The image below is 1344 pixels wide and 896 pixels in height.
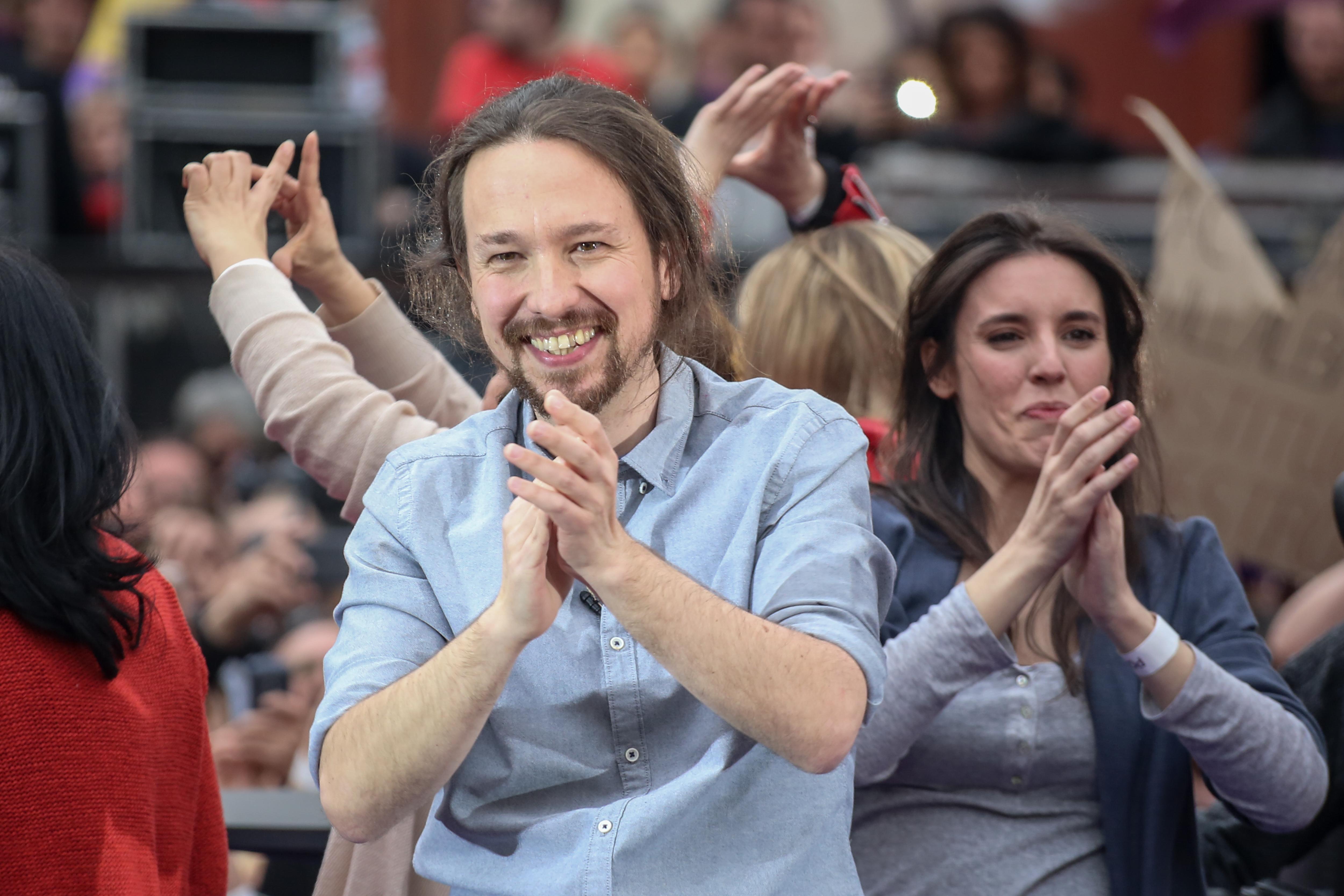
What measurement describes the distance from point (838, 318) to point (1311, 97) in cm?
436

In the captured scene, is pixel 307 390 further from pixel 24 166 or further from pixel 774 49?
pixel 24 166

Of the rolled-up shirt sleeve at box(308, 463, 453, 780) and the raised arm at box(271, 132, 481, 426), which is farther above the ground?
the raised arm at box(271, 132, 481, 426)

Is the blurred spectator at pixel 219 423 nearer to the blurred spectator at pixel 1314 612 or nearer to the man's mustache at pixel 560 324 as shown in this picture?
the blurred spectator at pixel 1314 612

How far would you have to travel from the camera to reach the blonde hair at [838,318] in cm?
223

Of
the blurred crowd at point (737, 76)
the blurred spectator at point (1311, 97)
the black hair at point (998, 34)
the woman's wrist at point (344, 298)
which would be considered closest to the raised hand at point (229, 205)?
the woman's wrist at point (344, 298)

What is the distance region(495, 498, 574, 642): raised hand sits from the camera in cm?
132

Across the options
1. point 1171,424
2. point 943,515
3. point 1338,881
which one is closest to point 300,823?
point 943,515

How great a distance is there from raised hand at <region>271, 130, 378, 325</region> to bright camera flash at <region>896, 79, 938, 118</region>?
79 centimetres

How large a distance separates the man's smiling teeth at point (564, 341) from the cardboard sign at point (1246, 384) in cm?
147

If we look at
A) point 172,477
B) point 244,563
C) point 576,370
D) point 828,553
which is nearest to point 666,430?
point 576,370

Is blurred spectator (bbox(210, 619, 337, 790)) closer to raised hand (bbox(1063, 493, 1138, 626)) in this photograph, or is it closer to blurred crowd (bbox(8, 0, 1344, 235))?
raised hand (bbox(1063, 493, 1138, 626))

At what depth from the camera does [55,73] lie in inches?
240

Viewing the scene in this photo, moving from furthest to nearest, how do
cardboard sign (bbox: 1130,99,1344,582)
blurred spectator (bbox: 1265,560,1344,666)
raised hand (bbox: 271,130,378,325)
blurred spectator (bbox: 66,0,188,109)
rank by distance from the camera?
blurred spectator (bbox: 66,0,188,109) < cardboard sign (bbox: 1130,99,1344,582) < blurred spectator (bbox: 1265,560,1344,666) < raised hand (bbox: 271,130,378,325)

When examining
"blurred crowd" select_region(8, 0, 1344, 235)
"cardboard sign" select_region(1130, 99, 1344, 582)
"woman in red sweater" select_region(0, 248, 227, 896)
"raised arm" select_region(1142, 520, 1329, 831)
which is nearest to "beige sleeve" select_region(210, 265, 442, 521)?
"woman in red sweater" select_region(0, 248, 227, 896)
